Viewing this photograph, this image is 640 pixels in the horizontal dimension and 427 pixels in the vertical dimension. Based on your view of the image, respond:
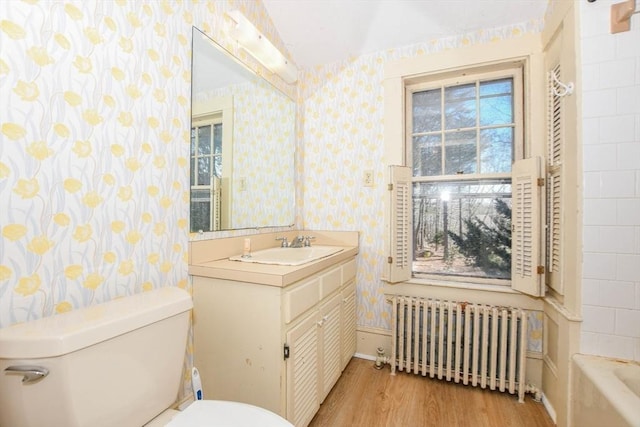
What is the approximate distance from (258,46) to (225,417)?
200 centimetres

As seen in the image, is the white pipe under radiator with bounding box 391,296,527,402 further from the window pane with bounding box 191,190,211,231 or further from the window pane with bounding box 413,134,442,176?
the window pane with bounding box 191,190,211,231

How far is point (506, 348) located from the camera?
1883 mm

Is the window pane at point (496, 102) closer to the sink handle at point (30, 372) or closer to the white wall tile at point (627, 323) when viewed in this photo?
the white wall tile at point (627, 323)

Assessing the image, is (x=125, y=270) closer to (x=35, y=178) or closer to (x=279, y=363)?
(x=35, y=178)

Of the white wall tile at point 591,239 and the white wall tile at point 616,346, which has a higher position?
the white wall tile at point 591,239

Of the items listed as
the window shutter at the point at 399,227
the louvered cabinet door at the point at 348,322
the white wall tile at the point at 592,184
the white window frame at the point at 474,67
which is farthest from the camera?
the window shutter at the point at 399,227

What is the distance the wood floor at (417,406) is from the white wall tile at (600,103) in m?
1.67

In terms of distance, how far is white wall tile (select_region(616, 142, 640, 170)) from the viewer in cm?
134

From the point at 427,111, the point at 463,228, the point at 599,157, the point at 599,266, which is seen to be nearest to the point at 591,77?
the point at 599,157

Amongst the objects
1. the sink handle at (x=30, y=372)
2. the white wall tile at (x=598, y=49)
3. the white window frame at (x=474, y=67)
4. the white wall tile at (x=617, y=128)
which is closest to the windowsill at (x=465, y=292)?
the white window frame at (x=474, y=67)

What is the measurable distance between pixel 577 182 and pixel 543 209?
1.49 ft

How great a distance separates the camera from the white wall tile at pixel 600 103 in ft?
4.52

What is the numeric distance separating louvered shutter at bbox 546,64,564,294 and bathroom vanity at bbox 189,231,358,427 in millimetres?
1350

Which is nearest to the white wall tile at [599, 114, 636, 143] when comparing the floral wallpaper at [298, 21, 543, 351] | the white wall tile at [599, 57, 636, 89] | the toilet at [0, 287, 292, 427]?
the white wall tile at [599, 57, 636, 89]
